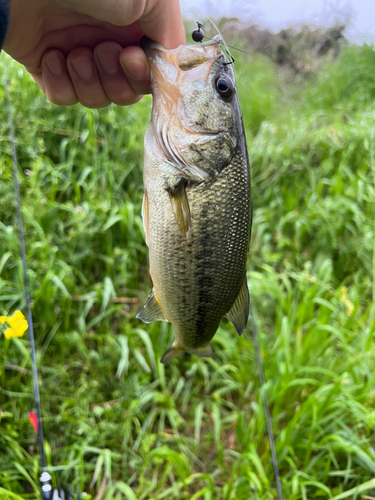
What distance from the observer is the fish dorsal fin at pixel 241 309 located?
106 cm

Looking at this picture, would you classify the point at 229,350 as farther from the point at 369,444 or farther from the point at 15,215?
the point at 15,215

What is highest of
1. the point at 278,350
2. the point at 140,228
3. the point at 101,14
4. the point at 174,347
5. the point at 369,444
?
the point at 101,14

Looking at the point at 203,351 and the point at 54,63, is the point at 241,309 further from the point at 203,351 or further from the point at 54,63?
the point at 54,63

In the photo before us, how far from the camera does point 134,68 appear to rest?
1204 millimetres

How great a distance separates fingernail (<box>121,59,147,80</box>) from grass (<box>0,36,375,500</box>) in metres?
1.20

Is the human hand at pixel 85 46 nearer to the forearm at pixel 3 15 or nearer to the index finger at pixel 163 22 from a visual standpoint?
the index finger at pixel 163 22

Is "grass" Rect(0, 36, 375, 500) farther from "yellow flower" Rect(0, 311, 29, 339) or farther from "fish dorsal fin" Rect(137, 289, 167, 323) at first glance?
"fish dorsal fin" Rect(137, 289, 167, 323)

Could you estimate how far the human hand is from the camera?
1151mm

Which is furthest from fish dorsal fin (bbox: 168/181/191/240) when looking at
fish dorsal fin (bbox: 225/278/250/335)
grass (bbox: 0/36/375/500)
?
grass (bbox: 0/36/375/500)

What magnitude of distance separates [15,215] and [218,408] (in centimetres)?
171

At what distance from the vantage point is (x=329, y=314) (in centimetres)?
220

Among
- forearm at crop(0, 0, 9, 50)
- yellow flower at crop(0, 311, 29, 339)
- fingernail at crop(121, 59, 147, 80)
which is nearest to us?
forearm at crop(0, 0, 9, 50)

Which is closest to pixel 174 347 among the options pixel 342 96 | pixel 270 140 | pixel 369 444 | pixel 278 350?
pixel 278 350

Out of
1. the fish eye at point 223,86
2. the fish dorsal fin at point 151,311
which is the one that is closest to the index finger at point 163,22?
the fish eye at point 223,86
